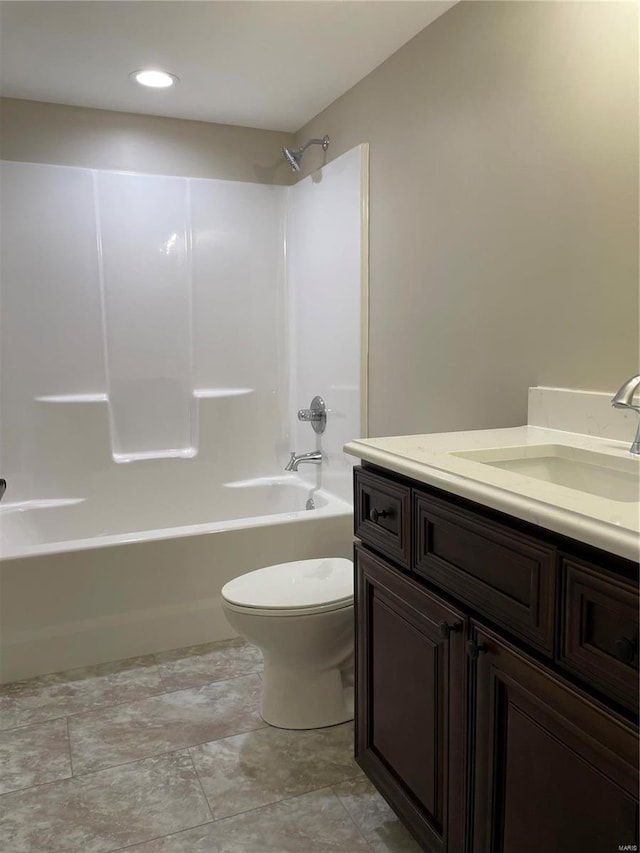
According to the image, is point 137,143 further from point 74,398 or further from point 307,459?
point 307,459

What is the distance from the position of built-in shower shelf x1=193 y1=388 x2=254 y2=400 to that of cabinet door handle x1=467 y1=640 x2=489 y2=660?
2.43 metres

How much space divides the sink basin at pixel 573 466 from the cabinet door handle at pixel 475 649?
1.25ft

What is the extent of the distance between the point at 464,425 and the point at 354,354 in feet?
2.60

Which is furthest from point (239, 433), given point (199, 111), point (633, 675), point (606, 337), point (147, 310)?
point (633, 675)

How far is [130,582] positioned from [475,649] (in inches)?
63.5

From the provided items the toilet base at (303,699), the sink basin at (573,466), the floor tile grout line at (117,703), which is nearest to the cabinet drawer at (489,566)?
the sink basin at (573,466)

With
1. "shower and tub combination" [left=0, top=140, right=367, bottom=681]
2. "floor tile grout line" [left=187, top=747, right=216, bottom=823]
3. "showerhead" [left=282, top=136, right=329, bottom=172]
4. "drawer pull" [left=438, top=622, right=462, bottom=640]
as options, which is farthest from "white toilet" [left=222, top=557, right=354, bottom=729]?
"showerhead" [left=282, top=136, right=329, bottom=172]

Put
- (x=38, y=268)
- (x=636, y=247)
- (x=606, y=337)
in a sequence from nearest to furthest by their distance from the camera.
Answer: (x=636, y=247) → (x=606, y=337) → (x=38, y=268)

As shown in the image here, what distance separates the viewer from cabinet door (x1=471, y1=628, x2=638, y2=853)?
0.91 metres

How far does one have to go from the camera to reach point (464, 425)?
2201 millimetres

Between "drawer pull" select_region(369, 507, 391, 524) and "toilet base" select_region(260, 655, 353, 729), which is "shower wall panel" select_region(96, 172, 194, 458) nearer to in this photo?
"toilet base" select_region(260, 655, 353, 729)

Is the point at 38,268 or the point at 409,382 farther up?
the point at 38,268

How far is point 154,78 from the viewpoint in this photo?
273cm

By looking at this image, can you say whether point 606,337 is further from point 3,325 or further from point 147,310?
point 3,325
